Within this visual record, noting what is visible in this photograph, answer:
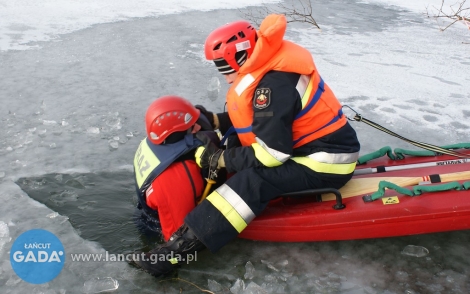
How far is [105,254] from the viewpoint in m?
3.08

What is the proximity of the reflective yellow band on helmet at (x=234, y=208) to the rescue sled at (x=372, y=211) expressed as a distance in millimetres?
189


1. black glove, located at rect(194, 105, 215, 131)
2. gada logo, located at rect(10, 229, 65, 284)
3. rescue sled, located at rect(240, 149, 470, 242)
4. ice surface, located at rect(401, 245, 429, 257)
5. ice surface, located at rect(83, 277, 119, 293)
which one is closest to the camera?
ice surface, located at rect(83, 277, 119, 293)

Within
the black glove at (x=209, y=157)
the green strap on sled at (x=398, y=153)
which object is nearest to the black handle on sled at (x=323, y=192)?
the black glove at (x=209, y=157)

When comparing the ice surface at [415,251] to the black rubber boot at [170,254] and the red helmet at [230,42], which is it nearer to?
the black rubber boot at [170,254]

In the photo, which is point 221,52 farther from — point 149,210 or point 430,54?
point 430,54

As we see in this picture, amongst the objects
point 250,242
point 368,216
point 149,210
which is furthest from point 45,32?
point 368,216

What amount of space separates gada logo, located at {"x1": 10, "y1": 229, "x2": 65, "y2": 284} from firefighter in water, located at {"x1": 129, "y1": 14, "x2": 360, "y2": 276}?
55 cm

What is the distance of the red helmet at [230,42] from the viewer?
9.57 feet

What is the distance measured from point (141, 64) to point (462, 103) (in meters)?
3.85

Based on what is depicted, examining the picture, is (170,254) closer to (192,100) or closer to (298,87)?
(298,87)

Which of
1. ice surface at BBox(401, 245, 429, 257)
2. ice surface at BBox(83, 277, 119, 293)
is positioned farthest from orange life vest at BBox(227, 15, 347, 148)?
ice surface at BBox(83, 277, 119, 293)

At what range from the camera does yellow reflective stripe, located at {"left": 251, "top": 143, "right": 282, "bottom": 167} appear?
2.93 m

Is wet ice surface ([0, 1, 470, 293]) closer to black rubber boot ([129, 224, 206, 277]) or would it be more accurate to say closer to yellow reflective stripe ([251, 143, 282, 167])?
black rubber boot ([129, 224, 206, 277])

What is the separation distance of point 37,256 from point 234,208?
49.6 inches
